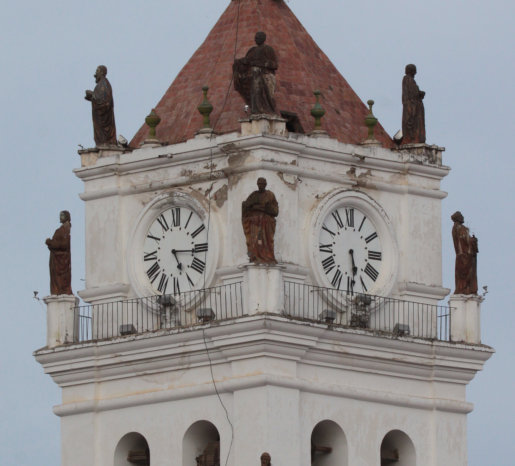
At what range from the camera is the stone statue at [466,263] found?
62.5 metres

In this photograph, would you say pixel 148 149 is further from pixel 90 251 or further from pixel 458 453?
pixel 458 453

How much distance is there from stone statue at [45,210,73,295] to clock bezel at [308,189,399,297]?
4.18 m

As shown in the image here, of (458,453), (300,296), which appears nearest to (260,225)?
(300,296)

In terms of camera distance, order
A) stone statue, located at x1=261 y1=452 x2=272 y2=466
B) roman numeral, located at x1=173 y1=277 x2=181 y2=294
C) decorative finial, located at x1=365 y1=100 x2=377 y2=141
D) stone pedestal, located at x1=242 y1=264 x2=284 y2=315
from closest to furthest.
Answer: stone statue, located at x1=261 y1=452 x2=272 y2=466, stone pedestal, located at x1=242 y1=264 x2=284 y2=315, roman numeral, located at x1=173 y1=277 x2=181 y2=294, decorative finial, located at x1=365 y1=100 x2=377 y2=141

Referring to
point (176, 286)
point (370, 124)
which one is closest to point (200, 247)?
point (176, 286)

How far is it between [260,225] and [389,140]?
422 cm

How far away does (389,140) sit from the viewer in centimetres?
6328

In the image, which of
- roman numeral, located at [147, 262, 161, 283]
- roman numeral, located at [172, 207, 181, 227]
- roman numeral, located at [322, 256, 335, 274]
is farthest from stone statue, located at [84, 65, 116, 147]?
roman numeral, located at [322, 256, 335, 274]

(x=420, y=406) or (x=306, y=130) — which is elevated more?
(x=306, y=130)

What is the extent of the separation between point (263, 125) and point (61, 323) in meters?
4.77

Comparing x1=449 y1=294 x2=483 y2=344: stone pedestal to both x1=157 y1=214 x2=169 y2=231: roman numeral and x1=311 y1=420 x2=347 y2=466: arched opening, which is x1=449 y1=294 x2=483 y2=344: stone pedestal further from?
x1=157 y1=214 x2=169 y2=231: roman numeral

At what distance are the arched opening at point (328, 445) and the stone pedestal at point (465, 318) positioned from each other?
269 centimetres

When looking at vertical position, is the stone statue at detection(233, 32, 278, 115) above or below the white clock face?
above

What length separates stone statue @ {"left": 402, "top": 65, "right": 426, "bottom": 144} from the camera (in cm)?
6294
